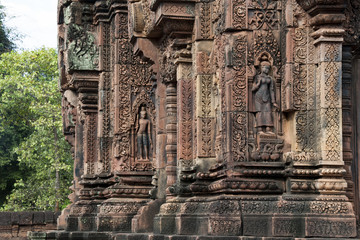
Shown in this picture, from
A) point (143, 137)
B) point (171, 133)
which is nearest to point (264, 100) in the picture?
point (171, 133)

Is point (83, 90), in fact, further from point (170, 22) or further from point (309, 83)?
point (309, 83)

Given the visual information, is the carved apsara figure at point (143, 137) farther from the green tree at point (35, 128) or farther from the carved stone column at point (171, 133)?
the green tree at point (35, 128)

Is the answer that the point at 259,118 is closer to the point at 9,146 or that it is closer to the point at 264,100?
the point at 264,100

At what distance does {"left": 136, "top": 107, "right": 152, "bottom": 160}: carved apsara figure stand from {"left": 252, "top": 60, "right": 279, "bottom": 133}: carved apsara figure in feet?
22.7

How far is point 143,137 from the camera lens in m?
19.0

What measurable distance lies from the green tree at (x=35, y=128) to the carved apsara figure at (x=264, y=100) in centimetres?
2677

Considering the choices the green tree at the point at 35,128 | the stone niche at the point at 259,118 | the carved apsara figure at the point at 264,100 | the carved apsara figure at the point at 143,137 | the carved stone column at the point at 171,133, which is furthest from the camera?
the green tree at the point at 35,128

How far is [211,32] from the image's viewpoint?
1385 cm

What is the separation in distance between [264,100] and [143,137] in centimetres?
710

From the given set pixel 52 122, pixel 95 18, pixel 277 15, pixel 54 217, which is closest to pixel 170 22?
pixel 277 15

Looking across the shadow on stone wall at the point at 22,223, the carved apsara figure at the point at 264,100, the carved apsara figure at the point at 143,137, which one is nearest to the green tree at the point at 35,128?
the shadow on stone wall at the point at 22,223

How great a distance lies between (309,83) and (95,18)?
32.6 feet

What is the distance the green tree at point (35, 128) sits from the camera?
130ft

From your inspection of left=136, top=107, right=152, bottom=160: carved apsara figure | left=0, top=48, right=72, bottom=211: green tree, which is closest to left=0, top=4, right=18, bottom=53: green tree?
left=0, top=48, right=72, bottom=211: green tree
